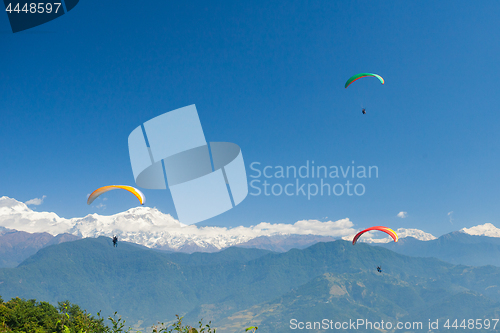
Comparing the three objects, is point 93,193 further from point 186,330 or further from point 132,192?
point 186,330

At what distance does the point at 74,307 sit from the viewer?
8750 cm

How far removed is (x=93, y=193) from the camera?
41906 millimetres

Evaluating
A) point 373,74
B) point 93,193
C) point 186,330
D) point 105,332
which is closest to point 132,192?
point 93,193

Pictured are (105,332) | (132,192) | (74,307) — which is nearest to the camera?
(105,332)

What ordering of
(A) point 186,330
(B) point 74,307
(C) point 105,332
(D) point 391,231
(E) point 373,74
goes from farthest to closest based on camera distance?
(B) point 74,307 < (E) point 373,74 < (D) point 391,231 < (C) point 105,332 < (A) point 186,330

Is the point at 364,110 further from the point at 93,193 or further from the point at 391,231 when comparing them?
the point at 93,193

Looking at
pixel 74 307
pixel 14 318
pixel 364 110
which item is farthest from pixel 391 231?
pixel 74 307

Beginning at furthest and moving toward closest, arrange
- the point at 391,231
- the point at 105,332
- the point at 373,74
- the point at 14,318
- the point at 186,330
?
the point at 373,74, the point at 391,231, the point at 14,318, the point at 105,332, the point at 186,330

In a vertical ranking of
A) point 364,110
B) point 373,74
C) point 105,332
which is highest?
point 373,74

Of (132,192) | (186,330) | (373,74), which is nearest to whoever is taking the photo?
(186,330)

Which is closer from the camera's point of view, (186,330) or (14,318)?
(186,330)

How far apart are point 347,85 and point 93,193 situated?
162 feet

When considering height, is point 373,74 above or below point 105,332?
above

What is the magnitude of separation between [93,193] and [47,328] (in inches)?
1087
